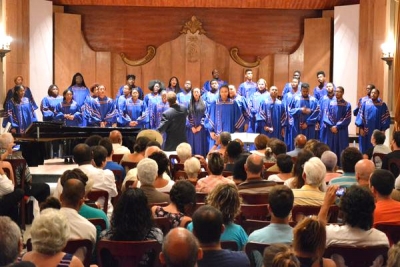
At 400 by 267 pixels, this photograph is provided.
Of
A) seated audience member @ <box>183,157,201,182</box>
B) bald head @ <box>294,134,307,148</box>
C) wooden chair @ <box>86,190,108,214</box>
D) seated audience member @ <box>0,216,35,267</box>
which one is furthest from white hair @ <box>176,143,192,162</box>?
seated audience member @ <box>0,216,35,267</box>

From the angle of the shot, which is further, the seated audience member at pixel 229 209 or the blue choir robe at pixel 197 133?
the blue choir robe at pixel 197 133

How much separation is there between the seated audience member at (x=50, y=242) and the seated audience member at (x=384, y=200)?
2.59 metres

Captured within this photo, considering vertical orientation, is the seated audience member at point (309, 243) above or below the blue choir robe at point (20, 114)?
below

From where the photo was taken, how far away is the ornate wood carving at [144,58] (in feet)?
66.2

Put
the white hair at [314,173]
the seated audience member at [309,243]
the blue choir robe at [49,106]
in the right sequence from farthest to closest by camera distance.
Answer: the blue choir robe at [49,106] → the white hair at [314,173] → the seated audience member at [309,243]

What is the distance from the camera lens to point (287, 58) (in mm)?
20312

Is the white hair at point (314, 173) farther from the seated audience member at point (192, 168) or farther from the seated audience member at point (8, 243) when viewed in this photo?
the seated audience member at point (8, 243)

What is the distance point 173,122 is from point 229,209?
833 centimetres

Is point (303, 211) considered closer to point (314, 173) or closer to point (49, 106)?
point (314, 173)

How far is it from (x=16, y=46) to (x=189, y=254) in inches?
571

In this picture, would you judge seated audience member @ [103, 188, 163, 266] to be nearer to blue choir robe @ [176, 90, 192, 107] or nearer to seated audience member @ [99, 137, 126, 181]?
seated audience member @ [99, 137, 126, 181]

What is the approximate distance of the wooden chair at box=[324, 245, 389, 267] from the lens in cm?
502

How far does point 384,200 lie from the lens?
6262 mm

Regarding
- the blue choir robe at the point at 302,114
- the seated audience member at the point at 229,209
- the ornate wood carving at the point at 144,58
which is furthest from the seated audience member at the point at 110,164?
the ornate wood carving at the point at 144,58
